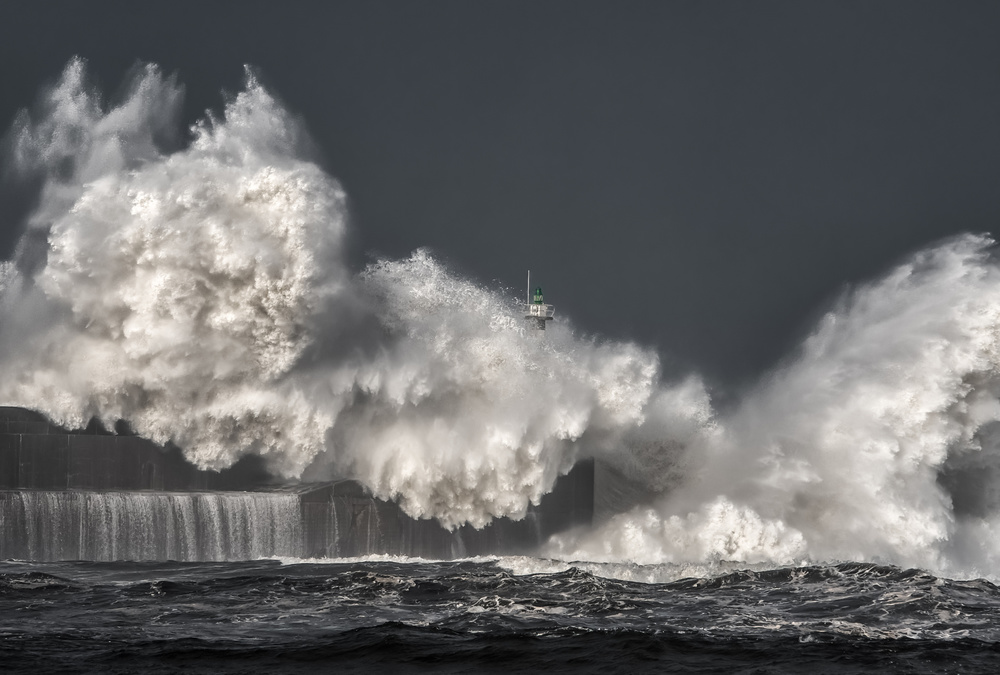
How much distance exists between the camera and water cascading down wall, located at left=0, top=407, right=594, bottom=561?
1252 inches

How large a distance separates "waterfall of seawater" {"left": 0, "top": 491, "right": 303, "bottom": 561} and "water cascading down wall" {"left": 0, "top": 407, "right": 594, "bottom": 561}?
0.08 feet

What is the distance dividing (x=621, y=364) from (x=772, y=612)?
17191 millimetres

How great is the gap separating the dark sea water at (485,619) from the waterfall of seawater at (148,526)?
102 cm

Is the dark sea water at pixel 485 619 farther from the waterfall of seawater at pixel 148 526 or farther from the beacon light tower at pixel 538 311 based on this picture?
the beacon light tower at pixel 538 311

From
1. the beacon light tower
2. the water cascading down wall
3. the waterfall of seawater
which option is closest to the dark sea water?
the waterfall of seawater

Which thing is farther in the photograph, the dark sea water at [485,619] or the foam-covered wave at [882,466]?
the foam-covered wave at [882,466]

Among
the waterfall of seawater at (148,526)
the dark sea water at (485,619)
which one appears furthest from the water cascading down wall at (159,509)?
the dark sea water at (485,619)

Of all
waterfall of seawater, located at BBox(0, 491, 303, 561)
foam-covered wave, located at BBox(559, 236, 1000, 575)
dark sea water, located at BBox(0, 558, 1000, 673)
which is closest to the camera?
dark sea water, located at BBox(0, 558, 1000, 673)

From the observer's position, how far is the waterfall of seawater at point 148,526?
31.6 meters

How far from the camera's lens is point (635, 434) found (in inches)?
1674

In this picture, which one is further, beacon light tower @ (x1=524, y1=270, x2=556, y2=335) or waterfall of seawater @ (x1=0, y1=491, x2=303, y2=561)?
beacon light tower @ (x1=524, y1=270, x2=556, y2=335)

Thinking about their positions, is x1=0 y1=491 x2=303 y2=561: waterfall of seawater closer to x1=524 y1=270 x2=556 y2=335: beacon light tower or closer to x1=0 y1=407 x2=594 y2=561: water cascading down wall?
x1=0 y1=407 x2=594 y2=561: water cascading down wall

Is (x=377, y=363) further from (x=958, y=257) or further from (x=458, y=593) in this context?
(x=958, y=257)

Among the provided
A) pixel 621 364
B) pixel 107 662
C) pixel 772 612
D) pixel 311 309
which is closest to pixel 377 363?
pixel 311 309
